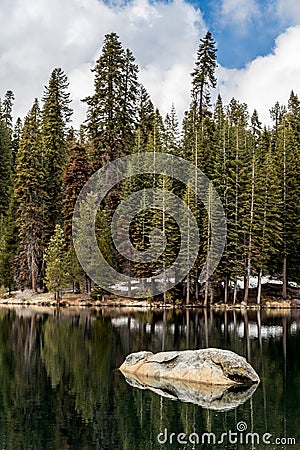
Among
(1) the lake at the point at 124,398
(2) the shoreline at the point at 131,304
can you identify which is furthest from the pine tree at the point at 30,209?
(1) the lake at the point at 124,398

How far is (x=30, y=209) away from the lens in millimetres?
50031

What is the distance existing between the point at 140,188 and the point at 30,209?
1004 cm

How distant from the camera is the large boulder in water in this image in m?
16.2

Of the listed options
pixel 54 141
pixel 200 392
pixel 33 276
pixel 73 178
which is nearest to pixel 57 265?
pixel 33 276

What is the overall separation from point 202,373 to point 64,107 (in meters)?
47.0

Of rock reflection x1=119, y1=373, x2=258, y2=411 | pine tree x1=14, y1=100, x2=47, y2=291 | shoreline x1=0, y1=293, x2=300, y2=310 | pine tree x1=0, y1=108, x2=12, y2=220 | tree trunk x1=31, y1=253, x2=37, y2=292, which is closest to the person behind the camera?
rock reflection x1=119, y1=373, x2=258, y2=411

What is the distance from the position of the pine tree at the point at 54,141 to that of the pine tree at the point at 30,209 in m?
1.18

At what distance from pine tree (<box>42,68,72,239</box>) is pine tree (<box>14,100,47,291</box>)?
1183 mm

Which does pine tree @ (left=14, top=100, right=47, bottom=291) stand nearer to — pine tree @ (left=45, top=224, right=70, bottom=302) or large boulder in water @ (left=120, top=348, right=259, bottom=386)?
pine tree @ (left=45, top=224, right=70, bottom=302)

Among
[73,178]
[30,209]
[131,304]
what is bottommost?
[131,304]

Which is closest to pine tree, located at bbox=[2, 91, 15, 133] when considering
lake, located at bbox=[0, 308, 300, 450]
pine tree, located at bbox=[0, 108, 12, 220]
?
pine tree, located at bbox=[0, 108, 12, 220]

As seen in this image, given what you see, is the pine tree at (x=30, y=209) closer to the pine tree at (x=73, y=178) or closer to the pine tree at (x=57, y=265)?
the pine tree at (x=73, y=178)

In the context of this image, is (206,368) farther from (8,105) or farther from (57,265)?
(8,105)

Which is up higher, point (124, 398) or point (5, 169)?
point (5, 169)
